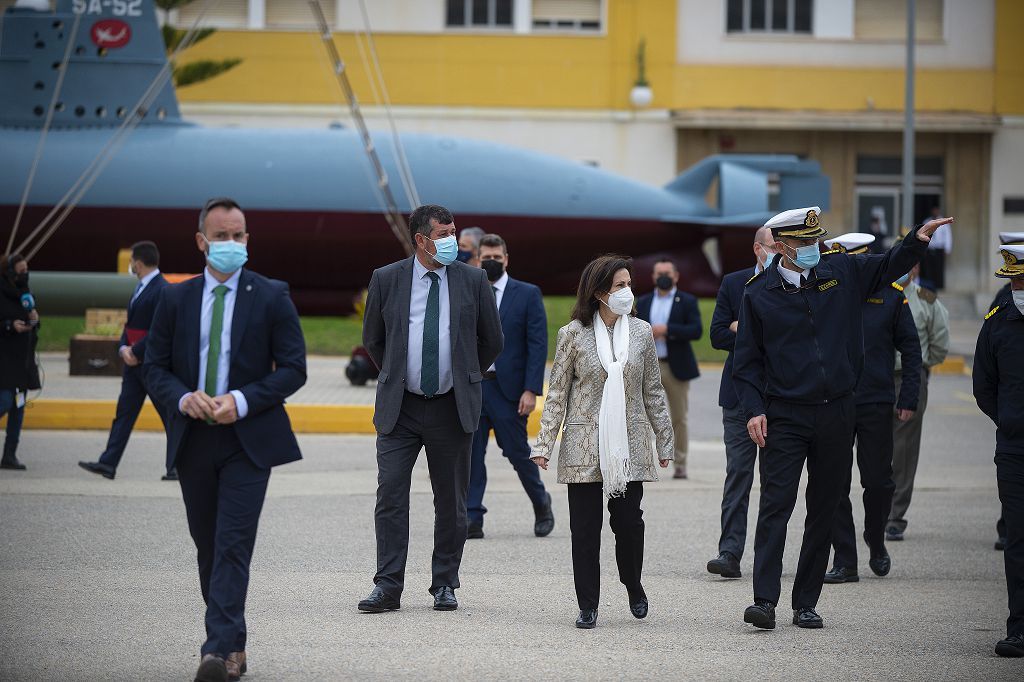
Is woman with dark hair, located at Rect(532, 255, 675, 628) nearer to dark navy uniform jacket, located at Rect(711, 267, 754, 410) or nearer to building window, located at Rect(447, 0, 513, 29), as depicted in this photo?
dark navy uniform jacket, located at Rect(711, 267, 754, 410)

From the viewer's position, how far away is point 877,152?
38000 mm

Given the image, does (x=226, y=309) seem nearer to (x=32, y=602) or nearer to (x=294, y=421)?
(x=32, y=602)

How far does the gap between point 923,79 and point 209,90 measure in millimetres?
18868

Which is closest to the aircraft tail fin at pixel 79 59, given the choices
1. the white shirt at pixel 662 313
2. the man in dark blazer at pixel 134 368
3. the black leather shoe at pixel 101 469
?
the man in dark blazer at pixel 134 368

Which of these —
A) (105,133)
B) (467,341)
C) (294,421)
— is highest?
(105,133)

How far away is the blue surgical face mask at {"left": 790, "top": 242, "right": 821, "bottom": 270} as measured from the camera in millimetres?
6992

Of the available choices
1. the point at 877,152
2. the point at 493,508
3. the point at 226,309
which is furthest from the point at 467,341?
the point at 877,152

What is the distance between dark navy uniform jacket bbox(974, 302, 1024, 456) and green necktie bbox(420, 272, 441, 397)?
2777 mm

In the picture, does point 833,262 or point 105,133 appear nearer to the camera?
point 833,262

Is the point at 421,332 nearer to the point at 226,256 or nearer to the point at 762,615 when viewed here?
the point at 226,256

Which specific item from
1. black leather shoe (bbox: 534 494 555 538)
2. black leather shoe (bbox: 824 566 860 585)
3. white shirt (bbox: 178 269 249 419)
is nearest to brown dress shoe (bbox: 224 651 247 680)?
white shirt (bbox: 178 269 249 419)

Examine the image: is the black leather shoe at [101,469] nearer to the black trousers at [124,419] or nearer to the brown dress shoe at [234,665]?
the black trousers at [124,419]

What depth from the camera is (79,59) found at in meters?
22.8

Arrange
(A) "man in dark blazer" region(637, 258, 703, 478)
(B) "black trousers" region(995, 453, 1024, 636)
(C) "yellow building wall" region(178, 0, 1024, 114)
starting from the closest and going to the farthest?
(B) "black trousers" region(995, 453, 1024, 636) → (A) "man in dark blazer" region(637, 258, 703, 478) → (C) "yellow building wall" region(178, 0, 1024, 114)
